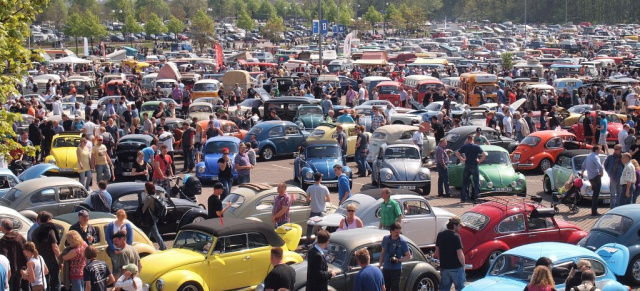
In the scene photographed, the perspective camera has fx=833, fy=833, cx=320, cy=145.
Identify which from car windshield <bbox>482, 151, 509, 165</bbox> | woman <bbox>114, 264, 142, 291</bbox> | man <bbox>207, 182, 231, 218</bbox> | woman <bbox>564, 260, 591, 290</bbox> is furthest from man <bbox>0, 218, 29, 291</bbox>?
car windshield <bbox>482, 151, 509, 165</bbox>

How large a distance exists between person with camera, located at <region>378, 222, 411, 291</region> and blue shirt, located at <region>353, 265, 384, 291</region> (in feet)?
3.97

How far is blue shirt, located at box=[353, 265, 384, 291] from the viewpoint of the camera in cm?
1018

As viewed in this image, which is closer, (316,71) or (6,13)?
(6,13)

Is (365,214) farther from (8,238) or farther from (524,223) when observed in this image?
(8,238)

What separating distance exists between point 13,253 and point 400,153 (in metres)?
12.1

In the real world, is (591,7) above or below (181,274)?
above

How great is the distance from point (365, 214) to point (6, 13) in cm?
706

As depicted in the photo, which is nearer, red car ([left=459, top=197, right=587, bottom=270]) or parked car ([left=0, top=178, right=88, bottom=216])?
red car ([left=459, top=197, right=587, bottom=270])

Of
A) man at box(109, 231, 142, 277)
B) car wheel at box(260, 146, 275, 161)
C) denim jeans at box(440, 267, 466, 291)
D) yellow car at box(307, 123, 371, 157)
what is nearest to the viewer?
man at box(109, 231, 142, 277)

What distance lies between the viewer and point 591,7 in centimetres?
14062

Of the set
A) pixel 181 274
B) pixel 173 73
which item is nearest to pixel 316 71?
pixel 173 73

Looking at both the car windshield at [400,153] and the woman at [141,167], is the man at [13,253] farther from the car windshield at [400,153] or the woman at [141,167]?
the car windshield at [400,153]

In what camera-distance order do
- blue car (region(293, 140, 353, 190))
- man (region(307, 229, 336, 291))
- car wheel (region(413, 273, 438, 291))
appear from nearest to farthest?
man (region(307, 229, 336, 291))
car wheel (region(413, 273, 438, 291))
blue car (region(293, 140, 353, 190))

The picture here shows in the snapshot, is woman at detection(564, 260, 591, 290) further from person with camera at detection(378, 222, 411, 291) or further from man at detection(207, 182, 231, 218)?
man at detection(207, 182, 231, 218)
